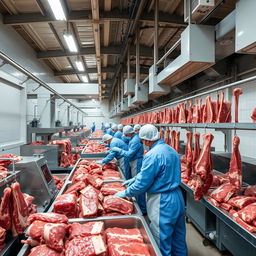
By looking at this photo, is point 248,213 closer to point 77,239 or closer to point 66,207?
point 77,239

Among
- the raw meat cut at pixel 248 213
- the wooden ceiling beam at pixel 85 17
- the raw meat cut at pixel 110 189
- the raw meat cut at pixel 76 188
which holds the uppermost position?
the wooden ceiling beam at pixel 85 17

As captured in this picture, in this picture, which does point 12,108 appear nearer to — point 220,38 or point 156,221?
point 156,221

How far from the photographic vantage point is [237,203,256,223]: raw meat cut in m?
1.87

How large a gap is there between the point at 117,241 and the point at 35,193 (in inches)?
57.8

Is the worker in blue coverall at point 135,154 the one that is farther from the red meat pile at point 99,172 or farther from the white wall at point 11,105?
the white wall at point 11,105

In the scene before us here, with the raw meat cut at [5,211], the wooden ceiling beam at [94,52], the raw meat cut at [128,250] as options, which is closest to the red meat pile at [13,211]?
the raw meat cut at [5,211]

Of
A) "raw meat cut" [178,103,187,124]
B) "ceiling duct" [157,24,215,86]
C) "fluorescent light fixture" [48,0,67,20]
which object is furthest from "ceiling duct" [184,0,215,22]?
"fluorescent light fixture" [48,0,67,20]

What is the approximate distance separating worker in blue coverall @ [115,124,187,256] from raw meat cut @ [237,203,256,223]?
670 millimetres

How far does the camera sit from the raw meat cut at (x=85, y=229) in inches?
58.7

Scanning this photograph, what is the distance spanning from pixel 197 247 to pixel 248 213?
1661 millimetres

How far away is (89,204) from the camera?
6.21 ft

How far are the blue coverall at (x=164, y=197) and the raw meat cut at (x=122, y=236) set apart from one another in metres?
0.57

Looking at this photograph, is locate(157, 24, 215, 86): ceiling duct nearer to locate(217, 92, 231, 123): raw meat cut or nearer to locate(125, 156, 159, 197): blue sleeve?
locate(217, 92, 231, 123): raw meat cut

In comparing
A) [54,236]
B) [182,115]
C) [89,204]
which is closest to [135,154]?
[182,115]
